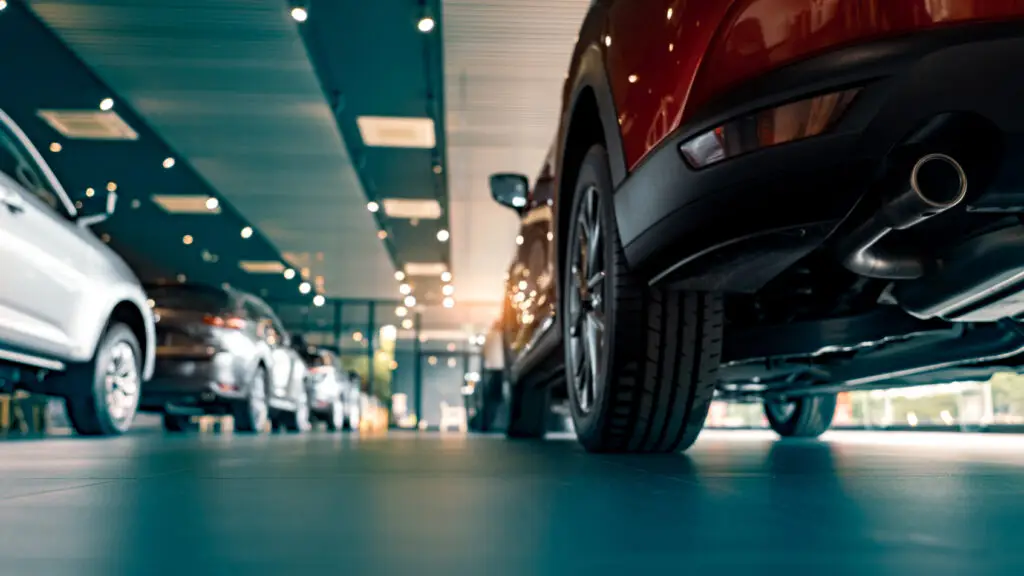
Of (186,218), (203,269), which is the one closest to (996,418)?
(186,218)

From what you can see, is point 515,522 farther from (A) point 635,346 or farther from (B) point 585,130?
(B) point 585,130

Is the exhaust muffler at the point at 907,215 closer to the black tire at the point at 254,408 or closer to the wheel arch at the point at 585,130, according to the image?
the wheel arch at the point at 585,130

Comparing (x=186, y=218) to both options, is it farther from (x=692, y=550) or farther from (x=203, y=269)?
(x=692, y=550)

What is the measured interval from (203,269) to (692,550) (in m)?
21.3

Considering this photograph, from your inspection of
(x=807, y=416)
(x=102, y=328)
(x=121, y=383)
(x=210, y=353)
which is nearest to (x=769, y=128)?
(x=807, y=416)

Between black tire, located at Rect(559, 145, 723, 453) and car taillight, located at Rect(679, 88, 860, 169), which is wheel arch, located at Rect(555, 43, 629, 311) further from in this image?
car taillight, located at Rect(679, 88, 860, 169)

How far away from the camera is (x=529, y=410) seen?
18.9 feet

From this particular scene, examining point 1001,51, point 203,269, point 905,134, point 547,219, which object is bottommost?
point 905,134

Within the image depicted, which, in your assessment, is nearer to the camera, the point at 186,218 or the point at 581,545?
the point at 581,545

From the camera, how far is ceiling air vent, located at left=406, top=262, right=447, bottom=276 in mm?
19766

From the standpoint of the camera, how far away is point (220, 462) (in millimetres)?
2701

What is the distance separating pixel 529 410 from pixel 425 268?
14.6m

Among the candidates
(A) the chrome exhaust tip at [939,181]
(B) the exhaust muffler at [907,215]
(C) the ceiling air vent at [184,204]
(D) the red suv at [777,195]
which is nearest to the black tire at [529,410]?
(D) the red suv at [777,195]

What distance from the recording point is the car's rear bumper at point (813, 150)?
1409 millimetres
